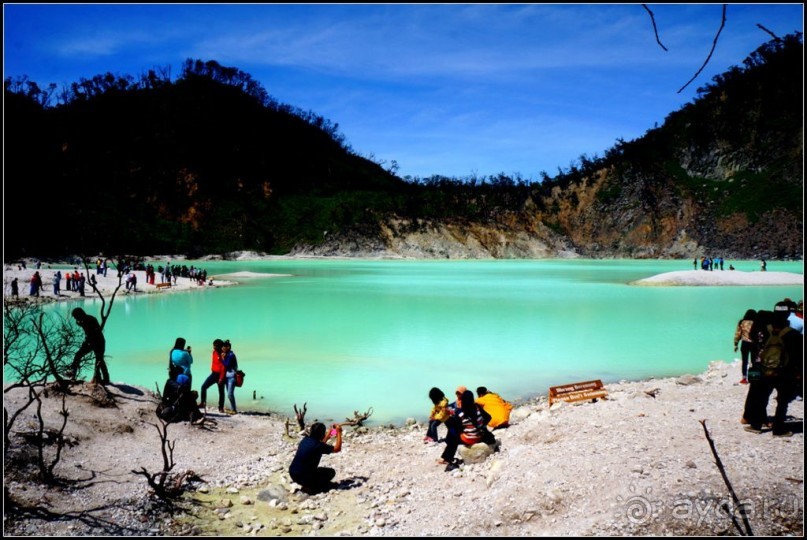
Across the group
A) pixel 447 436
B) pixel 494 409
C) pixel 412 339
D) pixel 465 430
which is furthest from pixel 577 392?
pixel 412 339

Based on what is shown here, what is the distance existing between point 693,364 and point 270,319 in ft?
52.0

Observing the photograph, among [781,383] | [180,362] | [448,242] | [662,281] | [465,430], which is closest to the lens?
[781,383]

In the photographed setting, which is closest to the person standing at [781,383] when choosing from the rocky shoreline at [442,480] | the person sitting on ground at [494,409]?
the rocky shoreline at [442,480]

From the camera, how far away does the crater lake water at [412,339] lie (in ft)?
43.3

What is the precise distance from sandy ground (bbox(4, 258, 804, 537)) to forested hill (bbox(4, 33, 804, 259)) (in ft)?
271

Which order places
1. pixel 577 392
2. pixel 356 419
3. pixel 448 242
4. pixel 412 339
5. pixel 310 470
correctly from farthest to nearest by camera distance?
pixel 448 242, pixel 412 339, pixel 356 419, pixel 577 392, pixel 310 470

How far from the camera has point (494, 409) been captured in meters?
9.41

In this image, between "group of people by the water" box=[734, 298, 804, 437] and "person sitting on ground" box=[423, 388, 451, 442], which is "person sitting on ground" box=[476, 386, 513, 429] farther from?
"group of people by the water" box=[734, 298, 804, 437]

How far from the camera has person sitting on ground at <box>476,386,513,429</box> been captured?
30.3 ft

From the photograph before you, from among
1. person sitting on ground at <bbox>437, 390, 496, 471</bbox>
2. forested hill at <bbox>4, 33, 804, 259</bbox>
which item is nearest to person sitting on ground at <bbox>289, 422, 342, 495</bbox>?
person sitting on ground at <bbox>437, 390, 496, 471</bbox>

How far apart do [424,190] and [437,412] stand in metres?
112

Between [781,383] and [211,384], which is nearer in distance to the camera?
[781,383]

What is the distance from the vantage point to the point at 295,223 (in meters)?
105

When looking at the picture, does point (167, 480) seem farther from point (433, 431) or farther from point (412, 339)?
point (412, 339)
